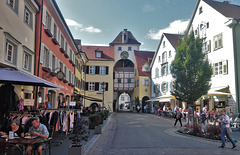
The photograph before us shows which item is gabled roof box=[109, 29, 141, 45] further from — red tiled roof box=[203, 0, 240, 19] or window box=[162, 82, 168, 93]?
red tiled roof box=[203, 0, 240, 19]

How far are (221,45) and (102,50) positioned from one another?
31.9 m

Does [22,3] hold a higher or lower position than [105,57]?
lower

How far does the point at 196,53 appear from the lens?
22406 millimetres

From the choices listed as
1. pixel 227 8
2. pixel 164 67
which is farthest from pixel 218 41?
pixel 164 67

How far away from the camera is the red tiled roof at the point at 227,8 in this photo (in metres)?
26.1

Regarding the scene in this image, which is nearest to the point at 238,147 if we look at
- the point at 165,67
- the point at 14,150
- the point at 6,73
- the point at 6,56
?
the point at 14,150

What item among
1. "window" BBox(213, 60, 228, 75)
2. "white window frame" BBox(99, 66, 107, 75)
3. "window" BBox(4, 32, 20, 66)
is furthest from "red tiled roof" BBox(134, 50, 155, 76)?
"window" BBox(4, 32, 20, 66)

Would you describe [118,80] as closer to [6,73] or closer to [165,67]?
[165,67]

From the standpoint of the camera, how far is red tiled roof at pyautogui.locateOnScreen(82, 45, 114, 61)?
1947 inches

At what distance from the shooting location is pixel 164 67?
42844 millimetres

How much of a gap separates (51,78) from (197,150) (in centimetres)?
1301

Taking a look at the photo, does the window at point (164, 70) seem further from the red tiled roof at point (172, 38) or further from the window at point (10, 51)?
the window at point (10, 51)

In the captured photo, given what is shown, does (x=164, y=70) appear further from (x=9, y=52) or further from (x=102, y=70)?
(x=9, y=52)

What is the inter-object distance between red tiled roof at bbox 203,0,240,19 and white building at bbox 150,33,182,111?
9.52 m
